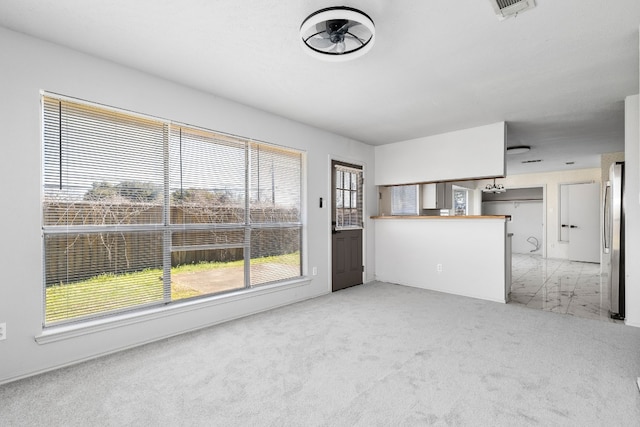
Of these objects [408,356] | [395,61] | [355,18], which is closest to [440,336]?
[408,356]

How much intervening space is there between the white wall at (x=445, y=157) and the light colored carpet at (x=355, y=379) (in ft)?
6.92

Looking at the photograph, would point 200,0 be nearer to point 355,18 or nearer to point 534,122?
point 355,18

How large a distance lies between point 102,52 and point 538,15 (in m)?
3.14

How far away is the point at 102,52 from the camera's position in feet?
7.93

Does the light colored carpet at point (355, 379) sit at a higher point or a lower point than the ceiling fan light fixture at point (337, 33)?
lower

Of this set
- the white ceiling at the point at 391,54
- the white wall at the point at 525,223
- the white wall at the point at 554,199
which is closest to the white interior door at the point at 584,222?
the white wall at the point at 554,199

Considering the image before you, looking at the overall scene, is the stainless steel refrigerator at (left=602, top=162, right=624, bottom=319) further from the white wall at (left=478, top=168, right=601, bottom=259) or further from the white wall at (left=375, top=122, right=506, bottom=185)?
the white wall at (left=478, top=168, right=601, bottom=259)

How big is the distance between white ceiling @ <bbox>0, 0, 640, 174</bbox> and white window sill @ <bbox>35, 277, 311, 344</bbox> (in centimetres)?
216

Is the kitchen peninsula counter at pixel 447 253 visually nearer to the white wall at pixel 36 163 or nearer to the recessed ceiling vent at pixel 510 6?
the recessed ceiling vent at pixel 510 6

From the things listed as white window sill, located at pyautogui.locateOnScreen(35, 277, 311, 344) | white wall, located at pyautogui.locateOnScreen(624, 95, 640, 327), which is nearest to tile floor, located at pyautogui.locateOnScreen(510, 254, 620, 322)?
white wall, located at pyautogui.locateOnScreen(624, 95, 640, 327)

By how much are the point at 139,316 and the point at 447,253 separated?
413cm

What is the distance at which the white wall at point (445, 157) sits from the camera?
13.7ft

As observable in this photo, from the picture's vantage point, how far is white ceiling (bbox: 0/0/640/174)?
1.90 m

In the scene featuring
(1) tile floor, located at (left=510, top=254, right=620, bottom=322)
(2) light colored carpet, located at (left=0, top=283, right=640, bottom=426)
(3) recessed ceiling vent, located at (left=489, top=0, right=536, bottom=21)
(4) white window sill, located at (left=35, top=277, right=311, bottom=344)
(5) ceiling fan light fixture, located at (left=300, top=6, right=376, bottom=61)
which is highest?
(3) recessed ceiling vent, located at (left=489, top=0, right=536, bottom=21)
